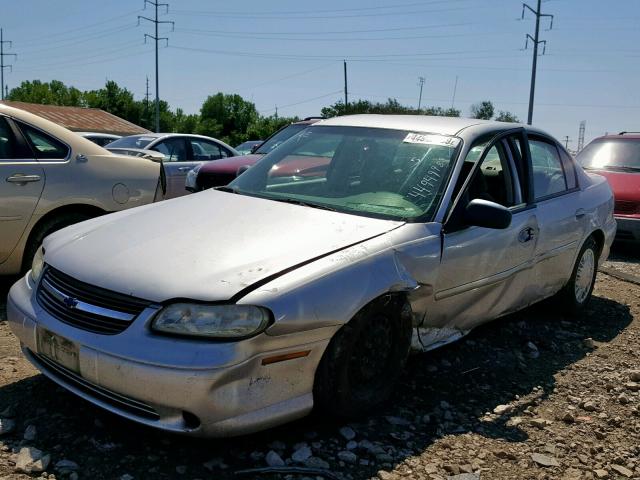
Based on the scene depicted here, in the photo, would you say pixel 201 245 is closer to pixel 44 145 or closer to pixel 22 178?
pixel 22 178

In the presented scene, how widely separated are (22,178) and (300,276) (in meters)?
3.09

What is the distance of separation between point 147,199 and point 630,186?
6.27 meters

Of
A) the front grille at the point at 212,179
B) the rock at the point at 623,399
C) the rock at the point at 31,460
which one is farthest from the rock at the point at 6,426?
the front grille at the point at 212,179

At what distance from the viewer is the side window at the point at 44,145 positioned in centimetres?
524

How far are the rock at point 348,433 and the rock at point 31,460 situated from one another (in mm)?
1291

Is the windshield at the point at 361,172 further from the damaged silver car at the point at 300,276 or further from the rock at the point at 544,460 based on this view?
the rock at the point at 544,460

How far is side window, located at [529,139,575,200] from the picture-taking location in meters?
4.74

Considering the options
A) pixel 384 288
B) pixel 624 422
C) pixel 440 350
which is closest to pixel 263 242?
pixel 384 288

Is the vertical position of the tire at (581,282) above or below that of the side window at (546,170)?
below

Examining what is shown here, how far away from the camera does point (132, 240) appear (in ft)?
10.9

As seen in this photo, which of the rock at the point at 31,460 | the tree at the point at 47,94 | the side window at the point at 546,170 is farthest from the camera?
the tree at the point at 47,94

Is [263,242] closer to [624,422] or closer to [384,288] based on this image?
[384,288]

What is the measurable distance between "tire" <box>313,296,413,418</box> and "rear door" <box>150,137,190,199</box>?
20.4 ft

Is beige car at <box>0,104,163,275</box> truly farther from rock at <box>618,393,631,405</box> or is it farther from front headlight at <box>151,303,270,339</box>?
rock at <box>618,393,631,405</box>
